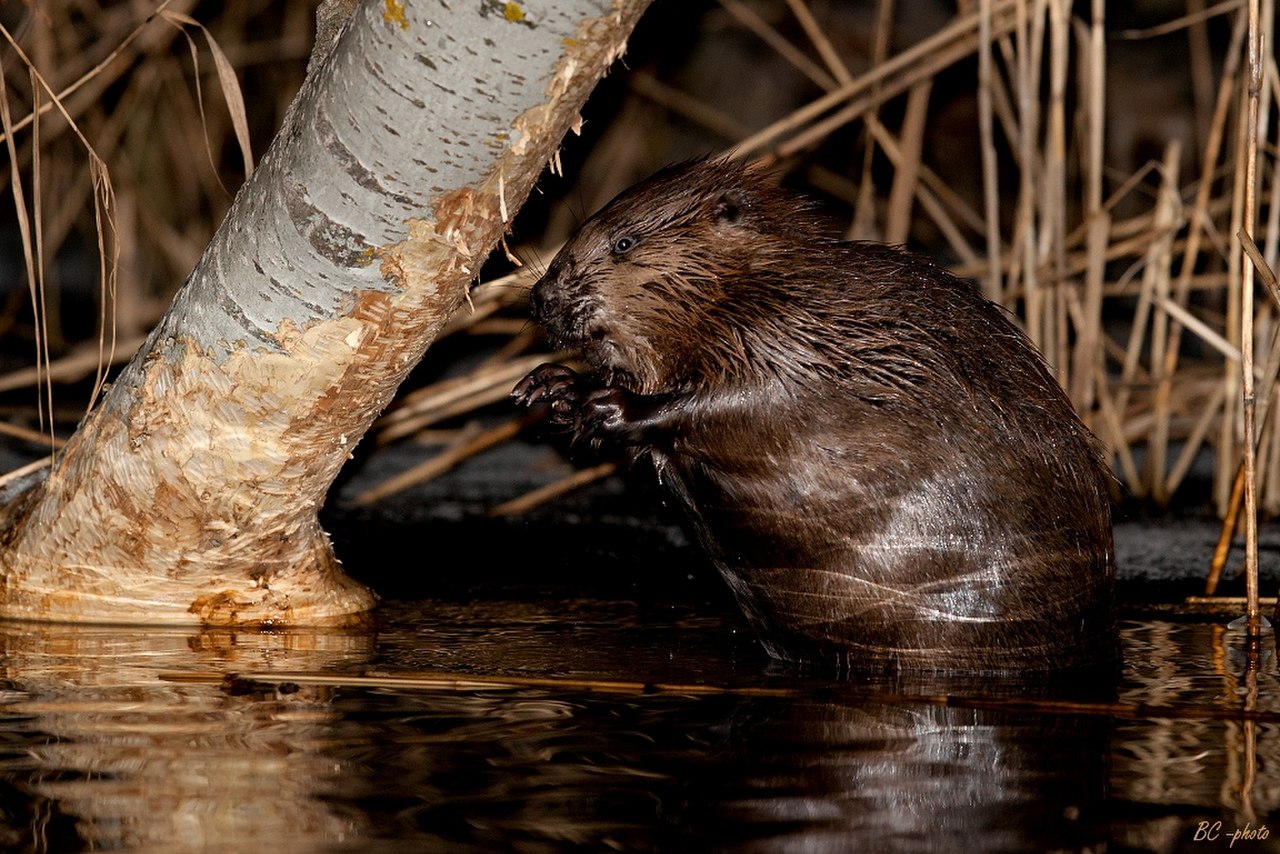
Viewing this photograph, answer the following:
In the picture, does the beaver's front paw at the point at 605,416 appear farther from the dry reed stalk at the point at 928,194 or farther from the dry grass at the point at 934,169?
the dry reed stalk at the point at 928,194

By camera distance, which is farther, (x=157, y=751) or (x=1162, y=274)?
(x=1162, y=274)

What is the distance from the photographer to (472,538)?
456cm

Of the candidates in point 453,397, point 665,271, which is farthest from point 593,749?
point 453,397

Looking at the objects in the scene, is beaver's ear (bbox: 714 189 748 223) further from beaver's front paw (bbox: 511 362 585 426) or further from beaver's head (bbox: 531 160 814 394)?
beaver's front paw (bbox: 511 362 585 426)

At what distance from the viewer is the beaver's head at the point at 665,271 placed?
339cm

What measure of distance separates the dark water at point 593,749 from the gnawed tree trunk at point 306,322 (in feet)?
0.69

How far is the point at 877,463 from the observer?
10.2ft

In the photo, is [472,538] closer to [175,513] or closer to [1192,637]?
[175,513]

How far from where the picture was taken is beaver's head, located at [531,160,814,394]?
339cm

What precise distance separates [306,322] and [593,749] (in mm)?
1066

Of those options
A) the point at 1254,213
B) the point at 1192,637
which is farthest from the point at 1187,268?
the point at 1192,637

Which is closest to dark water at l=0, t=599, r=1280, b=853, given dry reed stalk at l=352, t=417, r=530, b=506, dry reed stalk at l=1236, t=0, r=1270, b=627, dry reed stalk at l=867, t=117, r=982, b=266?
dry reed stalk at l=1236, t=0, r=1270, b=627

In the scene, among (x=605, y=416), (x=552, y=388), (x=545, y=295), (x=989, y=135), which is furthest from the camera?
(x=989, y=135)

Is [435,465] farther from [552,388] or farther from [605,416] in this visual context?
[605,416]
